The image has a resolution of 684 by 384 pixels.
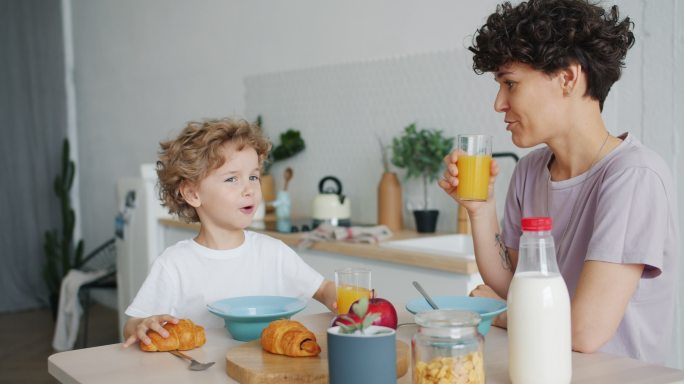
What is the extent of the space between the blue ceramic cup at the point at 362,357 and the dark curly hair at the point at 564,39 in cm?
71

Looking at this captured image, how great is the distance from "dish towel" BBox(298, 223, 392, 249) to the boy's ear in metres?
1.11

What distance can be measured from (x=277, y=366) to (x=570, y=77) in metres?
0.81

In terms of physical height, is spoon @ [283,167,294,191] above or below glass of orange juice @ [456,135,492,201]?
Answer: below

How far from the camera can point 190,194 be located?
6.65 feet

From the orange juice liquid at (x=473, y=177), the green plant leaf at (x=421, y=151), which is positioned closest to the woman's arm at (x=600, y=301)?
the orange juice liquid at (x=473, y=177)

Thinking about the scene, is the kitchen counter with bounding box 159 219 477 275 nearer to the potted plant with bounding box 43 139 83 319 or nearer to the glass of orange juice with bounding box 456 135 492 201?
the glass of orange juice with bounding box 456 135 492 201

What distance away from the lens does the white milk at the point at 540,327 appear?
44.8 inches

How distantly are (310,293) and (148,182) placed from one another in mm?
2478

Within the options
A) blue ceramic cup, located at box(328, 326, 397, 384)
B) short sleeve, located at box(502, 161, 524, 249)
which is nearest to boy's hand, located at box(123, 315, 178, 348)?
blue ceramic cup, located at box(328, 326, 397, 384)

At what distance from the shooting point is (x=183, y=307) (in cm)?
190

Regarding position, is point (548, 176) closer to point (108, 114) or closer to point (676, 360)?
point (676, 360)

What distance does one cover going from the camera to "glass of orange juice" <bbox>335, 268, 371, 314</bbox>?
1.53 meters

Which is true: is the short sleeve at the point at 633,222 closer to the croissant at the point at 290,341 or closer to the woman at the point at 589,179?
the woman at the point at 589,179

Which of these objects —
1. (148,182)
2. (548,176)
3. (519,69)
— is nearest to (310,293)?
(548,176)
